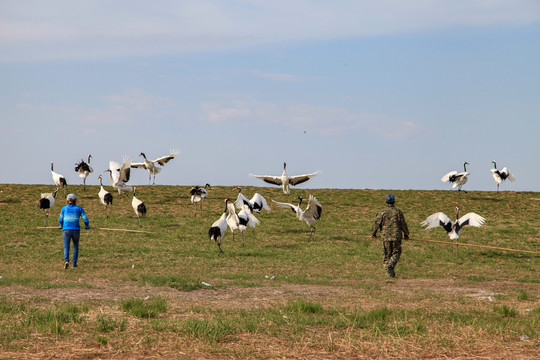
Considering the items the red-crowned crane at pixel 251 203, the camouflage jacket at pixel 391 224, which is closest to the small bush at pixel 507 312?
the camouflage jacket at pixel 391 224

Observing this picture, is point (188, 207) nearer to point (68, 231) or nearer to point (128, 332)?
point (68, 231)

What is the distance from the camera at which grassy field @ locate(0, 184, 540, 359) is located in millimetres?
8555

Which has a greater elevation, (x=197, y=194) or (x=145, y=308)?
(x=197, y=194)

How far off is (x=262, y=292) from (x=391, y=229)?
494 cm

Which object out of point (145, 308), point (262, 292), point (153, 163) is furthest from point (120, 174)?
point (145, 308)

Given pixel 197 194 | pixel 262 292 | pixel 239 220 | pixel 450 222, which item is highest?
pixel 197 194

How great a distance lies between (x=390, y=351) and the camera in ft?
27.4

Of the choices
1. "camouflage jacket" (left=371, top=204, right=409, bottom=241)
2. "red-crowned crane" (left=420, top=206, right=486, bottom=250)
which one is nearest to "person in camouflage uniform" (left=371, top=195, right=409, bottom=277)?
"camouflage jacket" (left=371, top=204, right=409, bottom=241)

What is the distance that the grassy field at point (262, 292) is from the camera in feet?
28.1

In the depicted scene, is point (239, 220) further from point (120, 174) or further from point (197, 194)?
point (120, 174)

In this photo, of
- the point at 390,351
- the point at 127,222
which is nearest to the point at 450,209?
the point at 127,222

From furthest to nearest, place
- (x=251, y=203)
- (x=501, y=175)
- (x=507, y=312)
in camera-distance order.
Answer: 1. (x=501, y=175)
2. (x=251, y=203)
3. (x=507, y=312)

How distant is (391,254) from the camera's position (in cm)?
1702

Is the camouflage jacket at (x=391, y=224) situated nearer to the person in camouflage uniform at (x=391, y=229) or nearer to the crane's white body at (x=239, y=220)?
the person in camouflage uniform at (x=391, y=229)
